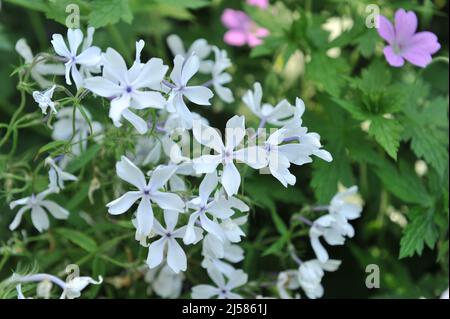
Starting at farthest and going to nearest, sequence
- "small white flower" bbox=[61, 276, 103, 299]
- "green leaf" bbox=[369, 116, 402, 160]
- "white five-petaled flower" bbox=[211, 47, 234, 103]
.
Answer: "white five-petaled flower" bbox=[211, 47, 234, 103], "green leaf" bbox=[369, 116, 402, 160], "small white flower" bbox=[61, 276, 103, 299]

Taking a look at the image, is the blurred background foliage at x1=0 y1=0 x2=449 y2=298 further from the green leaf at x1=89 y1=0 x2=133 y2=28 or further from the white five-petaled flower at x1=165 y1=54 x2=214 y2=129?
the white five-petaled flower at x1=165 y1=54 x2=214 y2=129

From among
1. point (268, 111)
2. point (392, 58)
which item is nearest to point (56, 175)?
point (268, 111)

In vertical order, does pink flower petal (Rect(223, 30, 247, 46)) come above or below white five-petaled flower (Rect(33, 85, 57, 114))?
above

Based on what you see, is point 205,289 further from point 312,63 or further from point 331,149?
point 312,63

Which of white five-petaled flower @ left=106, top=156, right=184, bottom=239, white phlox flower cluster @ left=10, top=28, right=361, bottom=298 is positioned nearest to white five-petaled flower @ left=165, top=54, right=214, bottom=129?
white phlox flower cluster @ left=10, top=28, right=361, bottom=298

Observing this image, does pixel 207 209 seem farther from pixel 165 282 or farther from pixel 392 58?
pixel 392 58

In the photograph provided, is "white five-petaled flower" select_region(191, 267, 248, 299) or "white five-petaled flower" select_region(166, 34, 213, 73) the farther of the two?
"white five-petaled flower" select_region(166, 34, 213, 73)
